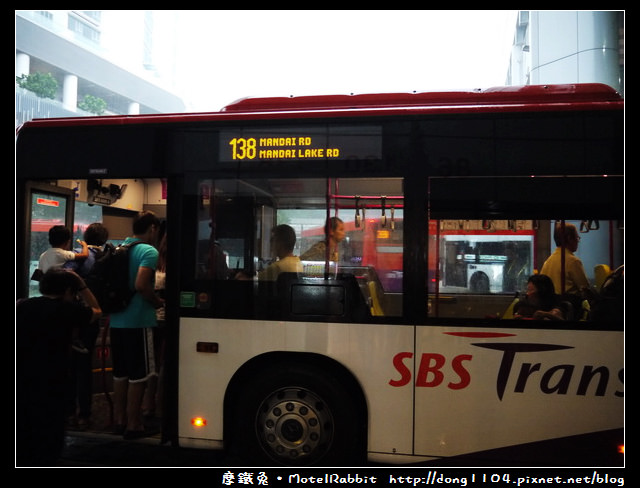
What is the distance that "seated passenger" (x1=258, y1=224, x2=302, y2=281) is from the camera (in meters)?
3.54

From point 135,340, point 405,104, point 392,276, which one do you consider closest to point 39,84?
point 135,340

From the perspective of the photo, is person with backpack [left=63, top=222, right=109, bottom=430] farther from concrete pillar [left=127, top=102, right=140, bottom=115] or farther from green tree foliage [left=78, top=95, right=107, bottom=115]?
concrete pillar [left=127, top=102, right=140, bottom=115]

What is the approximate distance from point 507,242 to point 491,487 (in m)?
1.69

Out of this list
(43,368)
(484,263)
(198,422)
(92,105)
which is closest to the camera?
(43,368)

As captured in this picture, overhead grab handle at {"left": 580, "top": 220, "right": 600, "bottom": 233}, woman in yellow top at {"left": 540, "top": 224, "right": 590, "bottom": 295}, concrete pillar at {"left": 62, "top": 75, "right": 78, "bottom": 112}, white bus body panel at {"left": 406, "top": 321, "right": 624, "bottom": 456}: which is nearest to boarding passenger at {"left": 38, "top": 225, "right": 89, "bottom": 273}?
white bus body panel at {"left": 406, "top": 321, "right": 624, "bottom": 456}

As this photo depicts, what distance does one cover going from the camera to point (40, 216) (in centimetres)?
464

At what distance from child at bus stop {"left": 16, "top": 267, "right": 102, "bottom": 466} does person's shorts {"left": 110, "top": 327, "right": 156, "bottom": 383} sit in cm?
109

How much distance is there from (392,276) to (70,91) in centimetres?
3651

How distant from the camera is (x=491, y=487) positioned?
10.4 ft

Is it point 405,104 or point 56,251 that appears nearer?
point 405,104

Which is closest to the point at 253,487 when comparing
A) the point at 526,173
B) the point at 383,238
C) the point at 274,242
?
the point at 274,242

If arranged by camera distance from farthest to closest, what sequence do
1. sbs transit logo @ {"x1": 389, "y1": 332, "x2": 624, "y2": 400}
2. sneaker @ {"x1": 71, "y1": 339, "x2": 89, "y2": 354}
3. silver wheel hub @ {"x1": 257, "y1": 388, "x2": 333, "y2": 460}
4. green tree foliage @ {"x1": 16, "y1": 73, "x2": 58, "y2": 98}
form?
green tree foliage @ {"x1": 16, "y1": 73, "x2": 58, "y2": 98}, sneaker @ {"x1": 71, "y1": 339, "x2": 89, "y2": 354}, silver wheel hub @ {"x1": 257, "y1": 388, "x2": 333, "y2": 460}, sbs transit logo @ {"x1": 389, "y1": 332, "x2": 624, "y2": 400}

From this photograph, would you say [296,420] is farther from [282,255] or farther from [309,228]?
[309,228]

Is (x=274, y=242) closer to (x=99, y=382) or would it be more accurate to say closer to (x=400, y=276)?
(x=400, y=276)
